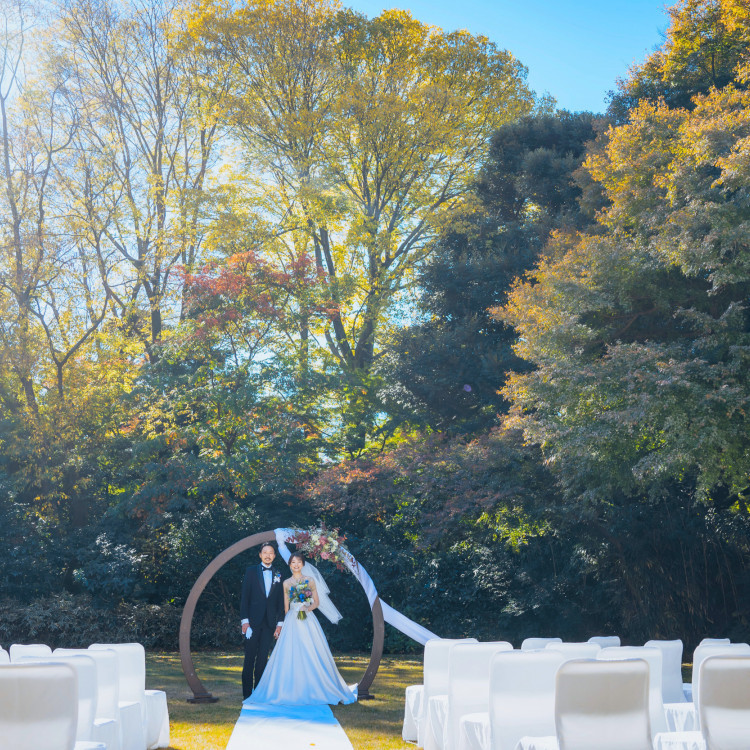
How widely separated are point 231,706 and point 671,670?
455 cm

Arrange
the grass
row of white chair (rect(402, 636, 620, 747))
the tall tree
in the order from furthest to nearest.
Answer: the tall tree
the grass
row of white chair (rect(402, 636, 620, 747))

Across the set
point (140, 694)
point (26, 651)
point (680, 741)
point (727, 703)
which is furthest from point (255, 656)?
point (727, 703)

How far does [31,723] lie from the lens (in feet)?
13.9

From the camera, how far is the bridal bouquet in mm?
9227

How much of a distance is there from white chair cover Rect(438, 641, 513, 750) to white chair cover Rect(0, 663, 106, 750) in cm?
280

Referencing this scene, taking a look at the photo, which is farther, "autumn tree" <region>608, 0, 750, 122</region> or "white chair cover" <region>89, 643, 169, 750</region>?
"autumn tree" <region>608, 0, 750, 122</region>

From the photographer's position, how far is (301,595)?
30.3 feet

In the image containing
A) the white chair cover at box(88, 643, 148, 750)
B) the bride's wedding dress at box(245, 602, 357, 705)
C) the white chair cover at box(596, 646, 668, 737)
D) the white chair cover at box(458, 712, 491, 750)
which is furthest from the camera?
the bride's wedding dress at box(245, 602, 357, 705)

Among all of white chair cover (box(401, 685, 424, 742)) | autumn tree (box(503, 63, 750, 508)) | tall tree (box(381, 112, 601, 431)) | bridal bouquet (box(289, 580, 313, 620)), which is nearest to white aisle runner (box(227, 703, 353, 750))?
white chair cover (box(401, 685, 424, 742))

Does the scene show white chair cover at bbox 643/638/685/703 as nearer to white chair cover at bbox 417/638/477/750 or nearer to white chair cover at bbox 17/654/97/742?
white chair cover at bbox 417/638/477/750

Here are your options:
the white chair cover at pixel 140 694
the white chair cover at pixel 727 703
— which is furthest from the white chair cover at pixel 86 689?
the white chair cover at pixel 727 703

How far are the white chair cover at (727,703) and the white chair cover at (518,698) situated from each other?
103 centimetres

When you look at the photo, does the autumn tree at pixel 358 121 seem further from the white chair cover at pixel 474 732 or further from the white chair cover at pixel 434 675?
the white chair cover at pixel 474 732

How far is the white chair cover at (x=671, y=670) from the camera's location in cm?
705
